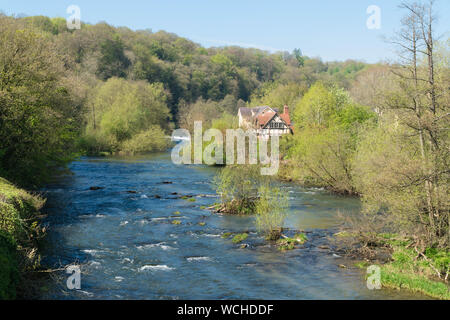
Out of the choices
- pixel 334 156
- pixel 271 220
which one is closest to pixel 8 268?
pixel 271 220

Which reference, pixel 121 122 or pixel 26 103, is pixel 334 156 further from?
pixel 121 122

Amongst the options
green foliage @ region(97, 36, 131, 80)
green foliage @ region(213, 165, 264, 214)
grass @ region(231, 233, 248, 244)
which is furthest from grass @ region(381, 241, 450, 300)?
green foliage @ region(97, 36, 131, 80)

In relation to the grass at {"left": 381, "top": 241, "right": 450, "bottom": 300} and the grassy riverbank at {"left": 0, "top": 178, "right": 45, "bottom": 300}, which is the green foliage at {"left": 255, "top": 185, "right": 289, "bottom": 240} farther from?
the grassy riverbank at {"left": 0, "top": 178, "right": 45, "bottom": 300}

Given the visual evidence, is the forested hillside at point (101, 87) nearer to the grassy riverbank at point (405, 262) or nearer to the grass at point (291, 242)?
the grass at point (291, 242)

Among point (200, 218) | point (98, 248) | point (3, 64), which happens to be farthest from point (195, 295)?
point (3, 64)

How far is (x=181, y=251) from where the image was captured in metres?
20.2

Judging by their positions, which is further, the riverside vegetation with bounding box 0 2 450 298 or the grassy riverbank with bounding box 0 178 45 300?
the riverside vegetation with bounding box 0 2 450 298

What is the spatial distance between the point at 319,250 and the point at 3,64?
20.9m

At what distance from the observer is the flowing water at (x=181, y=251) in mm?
15680

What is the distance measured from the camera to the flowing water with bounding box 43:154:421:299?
617 inches

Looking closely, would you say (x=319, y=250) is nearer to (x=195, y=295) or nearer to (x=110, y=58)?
(x=195, y=295)

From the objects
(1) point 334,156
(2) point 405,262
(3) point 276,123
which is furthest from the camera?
(3) point 276,123

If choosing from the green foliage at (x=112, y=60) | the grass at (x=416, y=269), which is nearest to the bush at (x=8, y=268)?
the grass at (x=416, y=269)

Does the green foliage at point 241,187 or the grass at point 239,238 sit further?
the green foliage at point 241,187
